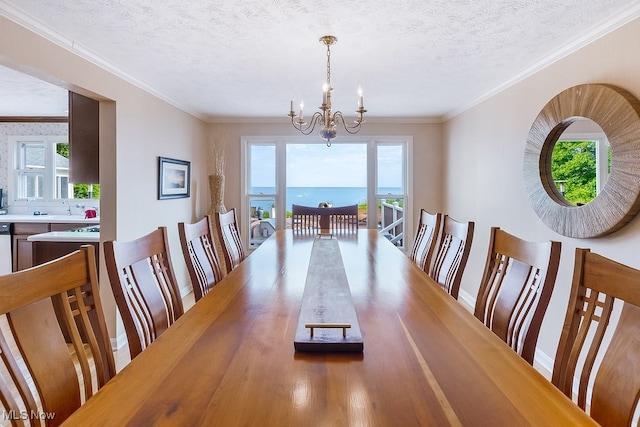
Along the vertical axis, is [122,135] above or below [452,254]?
above

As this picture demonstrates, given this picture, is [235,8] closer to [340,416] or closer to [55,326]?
[55,326]

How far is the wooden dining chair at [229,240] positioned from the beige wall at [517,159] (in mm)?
2341

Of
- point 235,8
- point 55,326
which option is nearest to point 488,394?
point 55,326

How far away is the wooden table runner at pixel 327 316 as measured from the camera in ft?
3.26

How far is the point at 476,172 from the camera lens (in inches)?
161

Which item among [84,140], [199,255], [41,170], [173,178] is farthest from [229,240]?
[41,170]

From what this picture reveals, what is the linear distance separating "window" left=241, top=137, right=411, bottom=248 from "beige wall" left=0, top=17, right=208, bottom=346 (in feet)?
3.65

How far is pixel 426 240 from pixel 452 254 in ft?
1.92

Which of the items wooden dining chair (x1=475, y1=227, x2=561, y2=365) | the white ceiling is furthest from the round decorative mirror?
wooden dining chair (x1=475, y1=227, x2=561, y2=365)

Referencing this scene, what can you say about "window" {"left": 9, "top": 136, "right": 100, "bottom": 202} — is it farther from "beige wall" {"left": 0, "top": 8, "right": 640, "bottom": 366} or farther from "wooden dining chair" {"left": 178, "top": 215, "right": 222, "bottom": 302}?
"wooden dining chair" {"left": 178, "top": 215, "right": 222, "bottom": 302}

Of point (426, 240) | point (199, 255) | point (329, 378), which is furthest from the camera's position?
point (426, 240)

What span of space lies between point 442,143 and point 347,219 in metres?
2.20

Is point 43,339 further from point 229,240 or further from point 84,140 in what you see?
point 84,140

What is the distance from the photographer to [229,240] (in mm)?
2746
